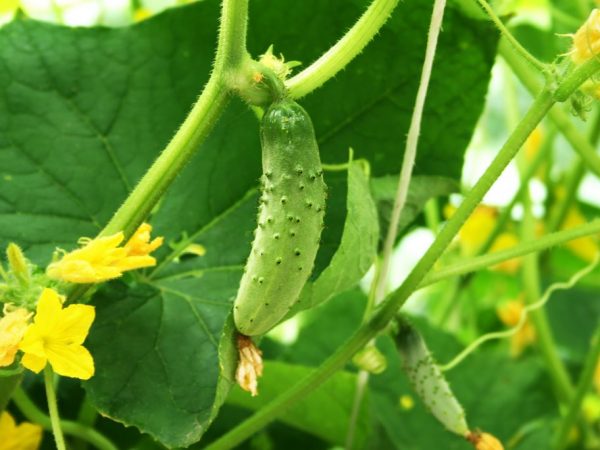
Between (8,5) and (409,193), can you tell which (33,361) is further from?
(8,5)

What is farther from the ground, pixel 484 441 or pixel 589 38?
pixel 589 38

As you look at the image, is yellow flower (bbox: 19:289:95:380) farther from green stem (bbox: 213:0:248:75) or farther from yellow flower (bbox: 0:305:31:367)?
green stem (bbox: 213:0:248:75)

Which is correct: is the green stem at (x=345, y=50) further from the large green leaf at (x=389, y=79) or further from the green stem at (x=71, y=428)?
the green stem at (x=71, y=428)

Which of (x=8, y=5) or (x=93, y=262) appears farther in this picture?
(x=8, y=5)

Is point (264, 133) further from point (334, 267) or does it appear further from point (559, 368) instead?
point (559, 368)

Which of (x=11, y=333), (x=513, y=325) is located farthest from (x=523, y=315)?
(x=513, y=325)

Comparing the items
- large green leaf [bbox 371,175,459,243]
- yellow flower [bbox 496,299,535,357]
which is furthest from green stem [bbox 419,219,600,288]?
yellow flower [bbox 496,299,535,357]

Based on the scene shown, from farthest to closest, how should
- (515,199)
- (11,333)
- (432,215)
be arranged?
(432,215) → (515,199) → (11,333)
